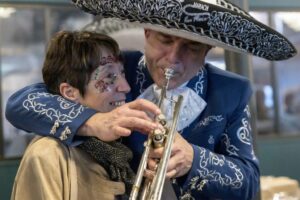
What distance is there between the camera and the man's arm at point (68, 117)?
0.82m

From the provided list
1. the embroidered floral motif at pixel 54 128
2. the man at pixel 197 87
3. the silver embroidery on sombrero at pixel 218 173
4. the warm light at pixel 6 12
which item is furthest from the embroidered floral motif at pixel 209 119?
the warm light at pixel 6 12

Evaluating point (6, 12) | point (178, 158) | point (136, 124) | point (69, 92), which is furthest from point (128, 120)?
point (6, 12)

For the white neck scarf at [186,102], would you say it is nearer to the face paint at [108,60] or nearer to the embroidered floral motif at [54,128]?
the face paint at [108,60]

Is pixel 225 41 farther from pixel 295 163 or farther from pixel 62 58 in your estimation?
pixel 295 163

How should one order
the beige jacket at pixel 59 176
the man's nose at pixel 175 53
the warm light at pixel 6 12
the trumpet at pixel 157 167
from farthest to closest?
the warm light at pixel 6 12 → the man's nose at pixel 175 53 → the beige jacket at pixel 59 176 → the trumpet at pixel 157 167

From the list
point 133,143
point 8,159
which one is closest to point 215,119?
point 133,143

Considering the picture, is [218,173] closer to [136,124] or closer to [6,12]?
[136,124]

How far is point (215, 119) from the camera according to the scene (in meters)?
1.10

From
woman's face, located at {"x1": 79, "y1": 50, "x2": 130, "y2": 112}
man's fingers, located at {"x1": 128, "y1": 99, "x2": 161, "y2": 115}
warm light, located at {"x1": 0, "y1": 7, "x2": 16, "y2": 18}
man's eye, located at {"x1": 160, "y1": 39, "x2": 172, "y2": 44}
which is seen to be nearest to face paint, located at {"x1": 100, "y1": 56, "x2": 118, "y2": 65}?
woman's face, located at {"x1": 79, "y1": 50, "x2": 130, "y2": 112}

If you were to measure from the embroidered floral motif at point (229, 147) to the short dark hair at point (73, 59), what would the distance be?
1.06ft

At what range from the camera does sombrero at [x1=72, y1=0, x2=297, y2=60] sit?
858 mm

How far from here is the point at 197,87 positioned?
114cm

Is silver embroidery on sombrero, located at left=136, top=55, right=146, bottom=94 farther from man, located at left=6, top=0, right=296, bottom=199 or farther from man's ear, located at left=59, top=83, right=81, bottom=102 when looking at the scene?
man's ear, located at left=59, top=83, right=81, bottom=102

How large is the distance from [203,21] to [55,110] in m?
0.34
